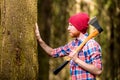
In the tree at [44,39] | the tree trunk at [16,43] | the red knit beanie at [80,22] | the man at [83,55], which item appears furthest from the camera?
the tree at [44,39]

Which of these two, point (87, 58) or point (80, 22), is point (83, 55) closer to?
point (87, 58)

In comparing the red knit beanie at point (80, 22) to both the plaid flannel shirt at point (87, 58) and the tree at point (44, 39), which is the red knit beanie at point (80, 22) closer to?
the plaid flannel shirt at point (87, 58)

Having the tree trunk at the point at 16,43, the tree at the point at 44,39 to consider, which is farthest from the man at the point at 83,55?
the tree at the point at 44,39

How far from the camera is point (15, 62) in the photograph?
553 cm

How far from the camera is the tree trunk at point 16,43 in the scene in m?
5.51

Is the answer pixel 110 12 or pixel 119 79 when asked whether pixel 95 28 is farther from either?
pixel 110 12

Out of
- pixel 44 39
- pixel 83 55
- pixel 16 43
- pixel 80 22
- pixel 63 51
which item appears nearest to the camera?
pixel 16 43

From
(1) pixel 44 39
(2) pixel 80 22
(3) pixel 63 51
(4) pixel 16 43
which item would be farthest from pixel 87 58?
(1) pixel 44 39

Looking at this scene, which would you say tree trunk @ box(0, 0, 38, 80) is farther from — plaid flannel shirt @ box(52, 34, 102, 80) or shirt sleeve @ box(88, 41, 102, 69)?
shirt sleeve @ box(88, 41, 102, 69)

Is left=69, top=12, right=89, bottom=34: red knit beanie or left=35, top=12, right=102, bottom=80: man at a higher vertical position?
left=69, top=12, right=89, bottom=34: red knit beanie

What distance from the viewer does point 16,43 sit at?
5.52 meters

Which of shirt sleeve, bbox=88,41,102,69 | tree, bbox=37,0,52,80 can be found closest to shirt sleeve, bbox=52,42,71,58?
shirt sleeve, bbox=88,41,102,69

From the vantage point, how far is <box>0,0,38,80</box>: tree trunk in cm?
551

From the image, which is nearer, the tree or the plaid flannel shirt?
the plaid flannel shirt
